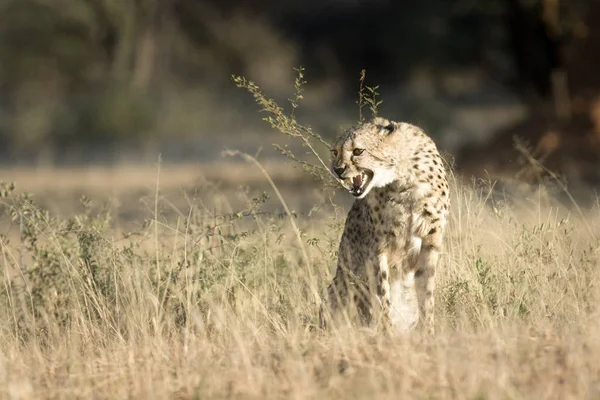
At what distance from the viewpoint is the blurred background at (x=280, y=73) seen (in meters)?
12.5

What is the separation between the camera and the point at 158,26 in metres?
22.7

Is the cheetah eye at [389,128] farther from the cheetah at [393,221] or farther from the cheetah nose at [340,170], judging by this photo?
the cheetah nose at [340,170]

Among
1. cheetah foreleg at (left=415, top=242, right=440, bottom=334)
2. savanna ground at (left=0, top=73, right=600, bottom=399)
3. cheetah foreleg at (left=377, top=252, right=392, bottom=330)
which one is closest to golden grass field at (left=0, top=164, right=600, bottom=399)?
savanna ground at (left=0, top=73, right=600, bottom=399)

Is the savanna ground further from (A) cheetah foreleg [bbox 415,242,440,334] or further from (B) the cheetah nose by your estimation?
(B) the cheetah nose

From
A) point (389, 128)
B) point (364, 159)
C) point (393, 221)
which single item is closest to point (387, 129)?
point (389, 128)

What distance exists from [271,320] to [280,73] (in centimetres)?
2350

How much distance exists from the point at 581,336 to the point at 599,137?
7.82 m

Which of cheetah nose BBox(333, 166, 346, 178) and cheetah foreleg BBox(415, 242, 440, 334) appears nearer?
cheetah nose BBox(333, 166, 346, 178)

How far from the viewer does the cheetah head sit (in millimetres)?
4961

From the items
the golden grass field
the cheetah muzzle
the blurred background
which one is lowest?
the golden grass field

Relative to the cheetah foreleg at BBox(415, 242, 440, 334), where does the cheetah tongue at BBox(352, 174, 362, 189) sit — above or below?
above

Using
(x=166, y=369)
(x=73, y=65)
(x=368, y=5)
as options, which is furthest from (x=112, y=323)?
(x=368, y=5)

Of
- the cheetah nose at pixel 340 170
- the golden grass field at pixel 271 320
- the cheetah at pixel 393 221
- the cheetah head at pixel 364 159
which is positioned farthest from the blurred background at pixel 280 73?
the cheetah nose at pixel 340 170

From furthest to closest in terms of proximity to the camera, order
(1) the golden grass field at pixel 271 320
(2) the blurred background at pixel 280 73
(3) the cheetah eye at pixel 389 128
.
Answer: (2) the blurred background at pixel 280 73 → (3) the cheetah eye at pixel 389 128 → (1) the golden grass field at pixel 271 320
